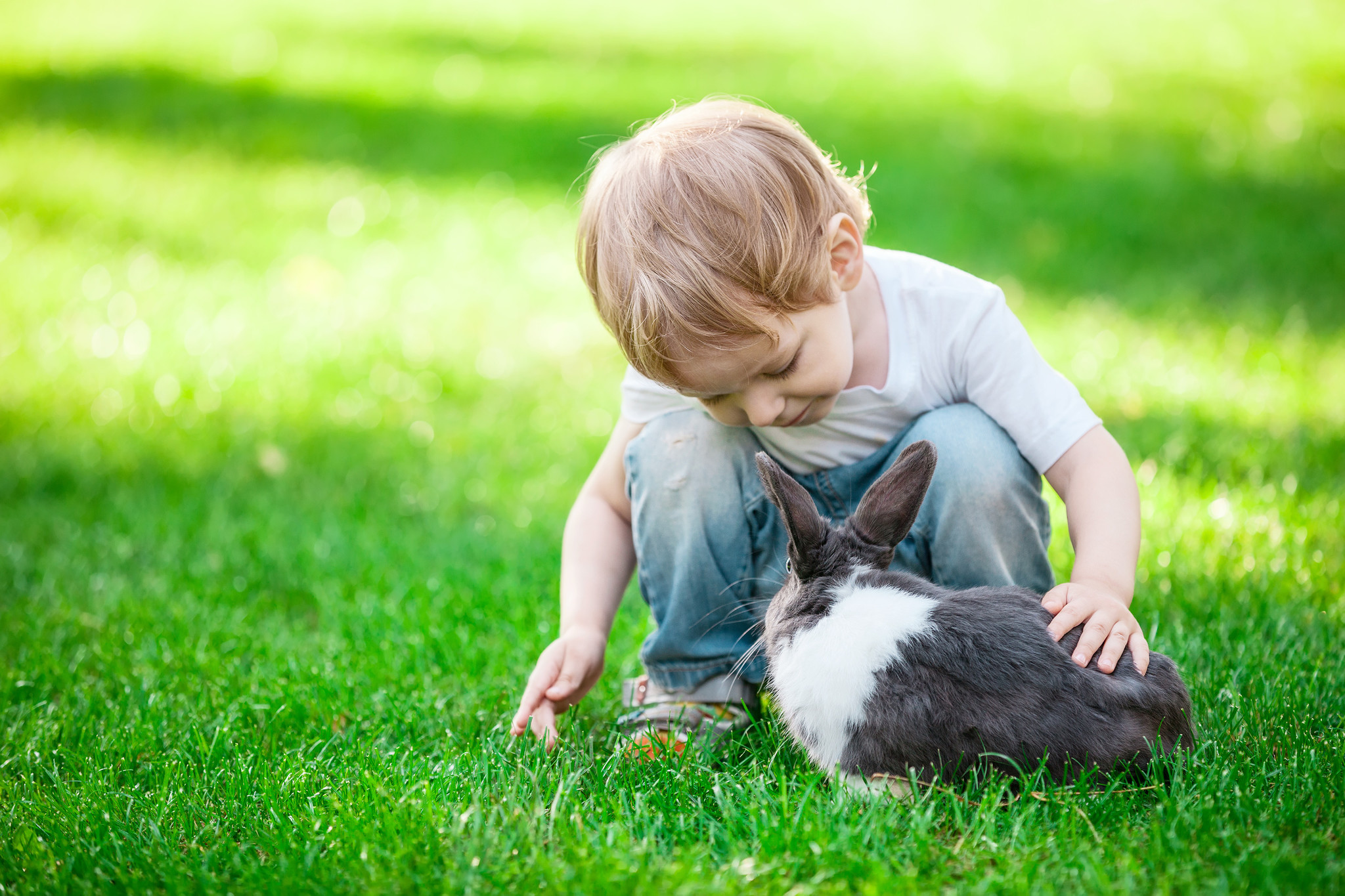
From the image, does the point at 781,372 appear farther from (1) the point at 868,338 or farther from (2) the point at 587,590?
(2) the point at 587,590

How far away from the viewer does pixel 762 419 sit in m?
2.04

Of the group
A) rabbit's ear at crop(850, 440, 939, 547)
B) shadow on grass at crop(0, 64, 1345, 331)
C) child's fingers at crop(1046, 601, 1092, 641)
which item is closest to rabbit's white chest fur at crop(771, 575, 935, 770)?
rabbit's ear at crop(850, 440, 939, 547)

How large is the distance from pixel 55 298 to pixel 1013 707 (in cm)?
505

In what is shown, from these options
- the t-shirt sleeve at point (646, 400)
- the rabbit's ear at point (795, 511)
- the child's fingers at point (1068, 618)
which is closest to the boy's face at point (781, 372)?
the rabbit's ear at point (795, 511)

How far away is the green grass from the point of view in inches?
71.4

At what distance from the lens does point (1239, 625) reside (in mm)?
2572

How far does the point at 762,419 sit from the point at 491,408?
2567 mm

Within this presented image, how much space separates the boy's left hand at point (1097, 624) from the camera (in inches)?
73.5

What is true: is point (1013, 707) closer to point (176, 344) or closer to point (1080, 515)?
point (1080, 515)

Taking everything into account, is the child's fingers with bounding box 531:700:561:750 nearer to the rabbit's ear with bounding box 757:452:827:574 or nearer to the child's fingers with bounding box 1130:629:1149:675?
the rabbit's ear with bounding box 757:452:827:574

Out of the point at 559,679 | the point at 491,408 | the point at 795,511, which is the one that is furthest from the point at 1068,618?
the point at 491,408

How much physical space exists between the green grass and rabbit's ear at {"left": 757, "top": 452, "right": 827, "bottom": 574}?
0.40 meters

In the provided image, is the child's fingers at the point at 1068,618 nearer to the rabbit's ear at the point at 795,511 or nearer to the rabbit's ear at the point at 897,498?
the rabbit's ear at the point at 897,498

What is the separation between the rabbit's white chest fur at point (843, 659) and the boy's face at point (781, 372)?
354 millimetres
